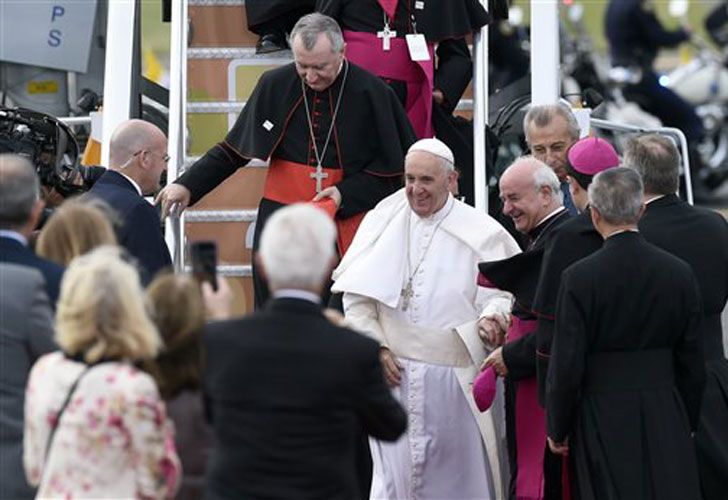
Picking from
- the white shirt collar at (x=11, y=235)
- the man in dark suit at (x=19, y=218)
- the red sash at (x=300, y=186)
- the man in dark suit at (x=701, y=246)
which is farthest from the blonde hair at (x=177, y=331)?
the red sash at (x=300, y=186)

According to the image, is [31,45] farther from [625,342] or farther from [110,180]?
[625,342]

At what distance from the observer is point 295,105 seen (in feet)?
31.5

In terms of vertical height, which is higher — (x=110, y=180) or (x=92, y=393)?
(x=110, y=180)

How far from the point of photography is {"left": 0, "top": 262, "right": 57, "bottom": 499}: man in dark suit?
21.9 feet

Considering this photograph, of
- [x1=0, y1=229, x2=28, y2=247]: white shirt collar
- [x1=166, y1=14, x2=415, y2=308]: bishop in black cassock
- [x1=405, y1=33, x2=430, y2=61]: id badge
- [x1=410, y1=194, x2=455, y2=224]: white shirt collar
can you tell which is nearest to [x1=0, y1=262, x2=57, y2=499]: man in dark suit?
[x1=0, y1=229, x2=28, y2=247]: white shirt collar

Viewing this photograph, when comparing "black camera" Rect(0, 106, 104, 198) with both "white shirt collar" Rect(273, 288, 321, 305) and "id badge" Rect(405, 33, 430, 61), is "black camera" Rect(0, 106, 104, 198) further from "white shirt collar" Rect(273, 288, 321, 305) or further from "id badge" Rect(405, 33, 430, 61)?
"white shirt collar" Rect(273, 288, 321, 305)

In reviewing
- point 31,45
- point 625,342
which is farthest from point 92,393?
point 31,45

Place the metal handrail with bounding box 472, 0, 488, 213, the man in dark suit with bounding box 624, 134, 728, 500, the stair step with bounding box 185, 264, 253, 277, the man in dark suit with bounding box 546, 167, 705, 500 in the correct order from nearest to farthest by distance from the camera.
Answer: the man in dark suit with bounding box 546, 167, 705, 500 < the man in dark suit with bounding box 624, 134, 728, 500 < the metal handrail with bounding box 472, 0, 488, 213 < the stair step with bounding box 185, 264, 253, 277

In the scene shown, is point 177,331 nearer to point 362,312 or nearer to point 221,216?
point 362,312

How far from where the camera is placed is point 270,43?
10.8 metres

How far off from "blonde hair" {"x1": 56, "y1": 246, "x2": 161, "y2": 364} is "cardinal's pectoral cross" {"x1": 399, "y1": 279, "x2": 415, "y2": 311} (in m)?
2.93

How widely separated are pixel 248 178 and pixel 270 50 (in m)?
0.68

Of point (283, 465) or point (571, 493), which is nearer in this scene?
point (283, 465)

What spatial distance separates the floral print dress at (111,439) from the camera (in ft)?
19.6
